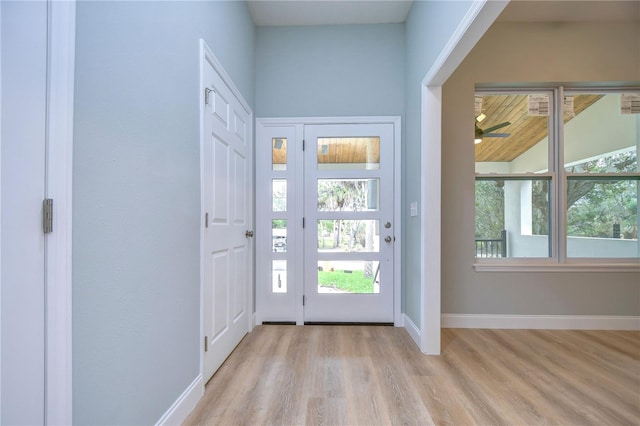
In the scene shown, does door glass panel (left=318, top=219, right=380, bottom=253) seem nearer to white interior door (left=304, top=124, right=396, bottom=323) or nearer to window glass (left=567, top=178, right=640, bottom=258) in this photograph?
white interior door (left=304, top=124, right=396, bottom=323)

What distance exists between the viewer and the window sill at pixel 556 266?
273 centimetres

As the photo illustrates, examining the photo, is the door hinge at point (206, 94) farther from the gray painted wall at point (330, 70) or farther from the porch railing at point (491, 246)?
the porch railing at point (491, 246)

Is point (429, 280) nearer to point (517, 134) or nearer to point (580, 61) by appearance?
point (517, 134)

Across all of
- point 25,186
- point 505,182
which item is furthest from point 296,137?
point 25,186

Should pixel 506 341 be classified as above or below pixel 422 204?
below

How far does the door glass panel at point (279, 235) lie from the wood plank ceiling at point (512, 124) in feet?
6.82

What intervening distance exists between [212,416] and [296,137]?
7.74ft

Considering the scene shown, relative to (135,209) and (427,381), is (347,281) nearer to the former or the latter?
(427,381)

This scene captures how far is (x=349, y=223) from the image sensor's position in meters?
2.94

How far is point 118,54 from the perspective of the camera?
1.05 metres

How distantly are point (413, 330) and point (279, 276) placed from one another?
136cm

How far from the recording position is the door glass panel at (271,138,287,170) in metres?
2.96

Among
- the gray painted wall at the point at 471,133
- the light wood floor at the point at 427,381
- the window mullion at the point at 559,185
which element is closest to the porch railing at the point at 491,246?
the gray painted wall at the point at 471,133

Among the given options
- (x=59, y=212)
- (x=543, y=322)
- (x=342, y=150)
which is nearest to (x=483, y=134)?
(x=342, y=150)
